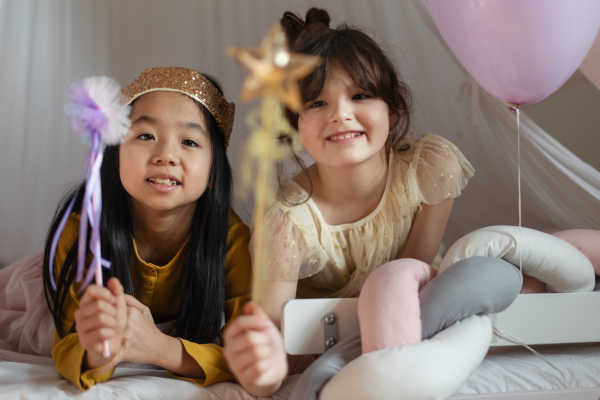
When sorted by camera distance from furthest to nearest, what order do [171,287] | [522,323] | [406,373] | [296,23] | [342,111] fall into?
[296,23] → [171,287] → [342,111] → [522,323] → [406,373]

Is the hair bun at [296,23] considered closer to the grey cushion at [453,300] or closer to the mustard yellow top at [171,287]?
the mustard yellow top at [171,287]

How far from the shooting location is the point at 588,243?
1.12 m

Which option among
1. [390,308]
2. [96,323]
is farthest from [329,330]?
[96,323]

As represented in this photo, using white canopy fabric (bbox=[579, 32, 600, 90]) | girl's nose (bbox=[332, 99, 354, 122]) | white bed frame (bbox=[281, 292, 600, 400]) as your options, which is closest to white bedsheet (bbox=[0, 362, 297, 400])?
white bed frame (bbox=[281, 292, 600, 400])

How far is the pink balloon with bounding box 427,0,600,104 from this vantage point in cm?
98

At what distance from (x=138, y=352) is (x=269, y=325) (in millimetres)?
401

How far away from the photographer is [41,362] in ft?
3.69

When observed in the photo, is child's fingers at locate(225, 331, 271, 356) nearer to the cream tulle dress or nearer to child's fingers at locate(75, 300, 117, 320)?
child's fingers at locate(75, 300, 117, 320)

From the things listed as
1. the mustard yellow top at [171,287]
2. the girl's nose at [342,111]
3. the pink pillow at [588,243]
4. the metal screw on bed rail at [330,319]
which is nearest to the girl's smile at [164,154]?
the mustard yellow top at [171,287]

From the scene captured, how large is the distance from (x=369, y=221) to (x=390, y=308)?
0.44 meters

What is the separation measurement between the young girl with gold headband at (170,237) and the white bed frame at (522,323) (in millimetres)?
174

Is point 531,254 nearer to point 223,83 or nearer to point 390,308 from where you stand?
point 390,308

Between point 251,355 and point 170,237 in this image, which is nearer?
point 251,355

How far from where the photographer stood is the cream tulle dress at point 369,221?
120cm
